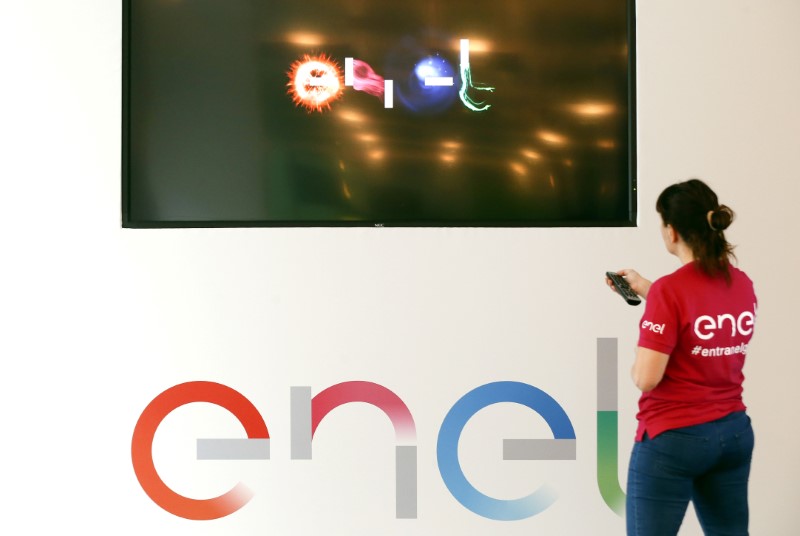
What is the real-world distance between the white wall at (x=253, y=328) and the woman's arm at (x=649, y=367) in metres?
0.97

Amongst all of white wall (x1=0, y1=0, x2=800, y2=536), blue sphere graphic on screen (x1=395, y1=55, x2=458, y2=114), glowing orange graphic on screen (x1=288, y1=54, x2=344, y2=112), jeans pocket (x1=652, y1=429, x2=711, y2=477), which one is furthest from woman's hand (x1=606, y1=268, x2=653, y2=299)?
glowing orange graphic on screen (x1=288, y1=54, x2=344, y2=112)

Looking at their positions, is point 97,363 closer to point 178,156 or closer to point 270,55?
point 178,156

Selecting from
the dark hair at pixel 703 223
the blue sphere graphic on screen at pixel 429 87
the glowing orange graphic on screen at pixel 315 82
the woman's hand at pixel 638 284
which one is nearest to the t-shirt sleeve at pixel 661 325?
the dark hair at pixel 703 223

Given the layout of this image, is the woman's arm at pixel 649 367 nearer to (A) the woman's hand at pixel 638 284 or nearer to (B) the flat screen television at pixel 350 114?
(A) the woman's hand at pixel 638 284

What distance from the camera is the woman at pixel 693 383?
1912 mm

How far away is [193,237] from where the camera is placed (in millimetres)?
2916

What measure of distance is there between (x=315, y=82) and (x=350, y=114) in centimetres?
17

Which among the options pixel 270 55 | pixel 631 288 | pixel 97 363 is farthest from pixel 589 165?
pixel 97 363

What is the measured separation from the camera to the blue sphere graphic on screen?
2922 millimetres

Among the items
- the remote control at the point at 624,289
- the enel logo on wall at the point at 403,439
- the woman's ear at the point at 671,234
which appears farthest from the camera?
the enel logo on wall at the point at 403,439

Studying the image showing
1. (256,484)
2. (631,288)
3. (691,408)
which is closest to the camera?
(691,408)

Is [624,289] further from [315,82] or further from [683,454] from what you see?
[315,82]

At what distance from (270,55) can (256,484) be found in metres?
1.55

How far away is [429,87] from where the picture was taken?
115 inches
